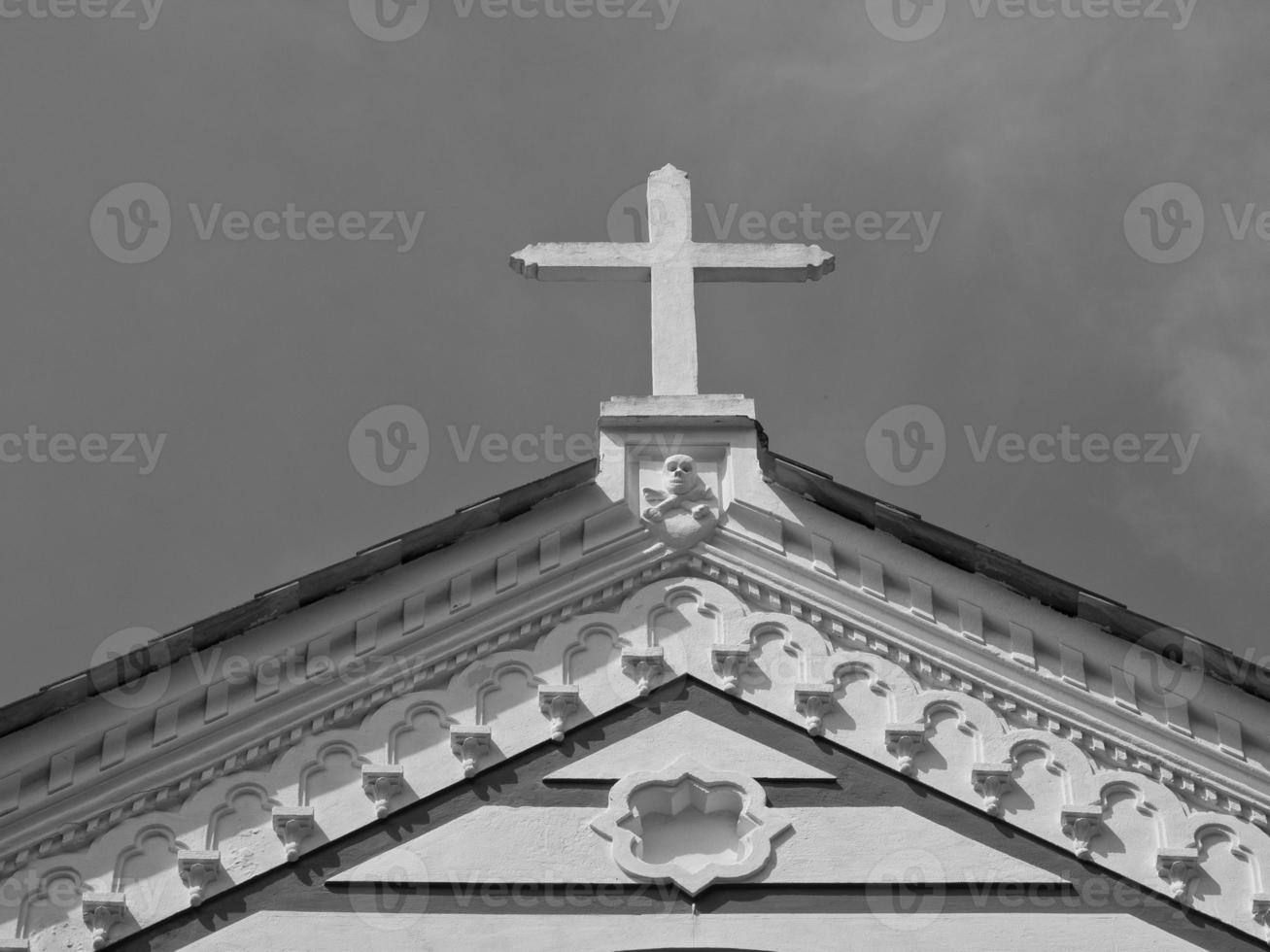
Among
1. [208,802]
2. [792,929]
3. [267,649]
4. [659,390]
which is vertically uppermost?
[659,390]

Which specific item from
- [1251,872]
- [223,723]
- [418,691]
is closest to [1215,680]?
[1251,872]

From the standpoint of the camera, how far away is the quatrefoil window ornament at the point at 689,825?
14.9 metres

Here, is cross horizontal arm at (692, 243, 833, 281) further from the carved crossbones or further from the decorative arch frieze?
the decorative arch frieze

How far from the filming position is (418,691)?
15711mm

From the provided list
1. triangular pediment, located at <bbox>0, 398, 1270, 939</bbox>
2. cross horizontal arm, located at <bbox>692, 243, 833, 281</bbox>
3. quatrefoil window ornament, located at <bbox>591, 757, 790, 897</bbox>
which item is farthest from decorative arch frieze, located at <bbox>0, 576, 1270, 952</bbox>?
cross horizontal arm, located at <bbox>692, 243, 833, 281</bbox>

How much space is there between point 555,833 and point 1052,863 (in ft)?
8.88

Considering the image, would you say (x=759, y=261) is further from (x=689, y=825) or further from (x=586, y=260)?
(x=689, y=825)

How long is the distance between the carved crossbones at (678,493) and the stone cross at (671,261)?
1.08m

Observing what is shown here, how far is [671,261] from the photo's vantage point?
17953mm

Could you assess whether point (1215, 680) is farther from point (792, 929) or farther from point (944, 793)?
point (792, 929)

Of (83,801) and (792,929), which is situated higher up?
(83,801)

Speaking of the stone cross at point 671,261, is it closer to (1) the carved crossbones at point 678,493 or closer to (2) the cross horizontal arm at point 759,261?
(2) the cross horizontal arm at point 759,261

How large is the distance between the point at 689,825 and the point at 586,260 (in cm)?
436

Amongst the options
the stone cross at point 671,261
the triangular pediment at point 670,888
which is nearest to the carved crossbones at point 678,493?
the stone cross at point 671,261
